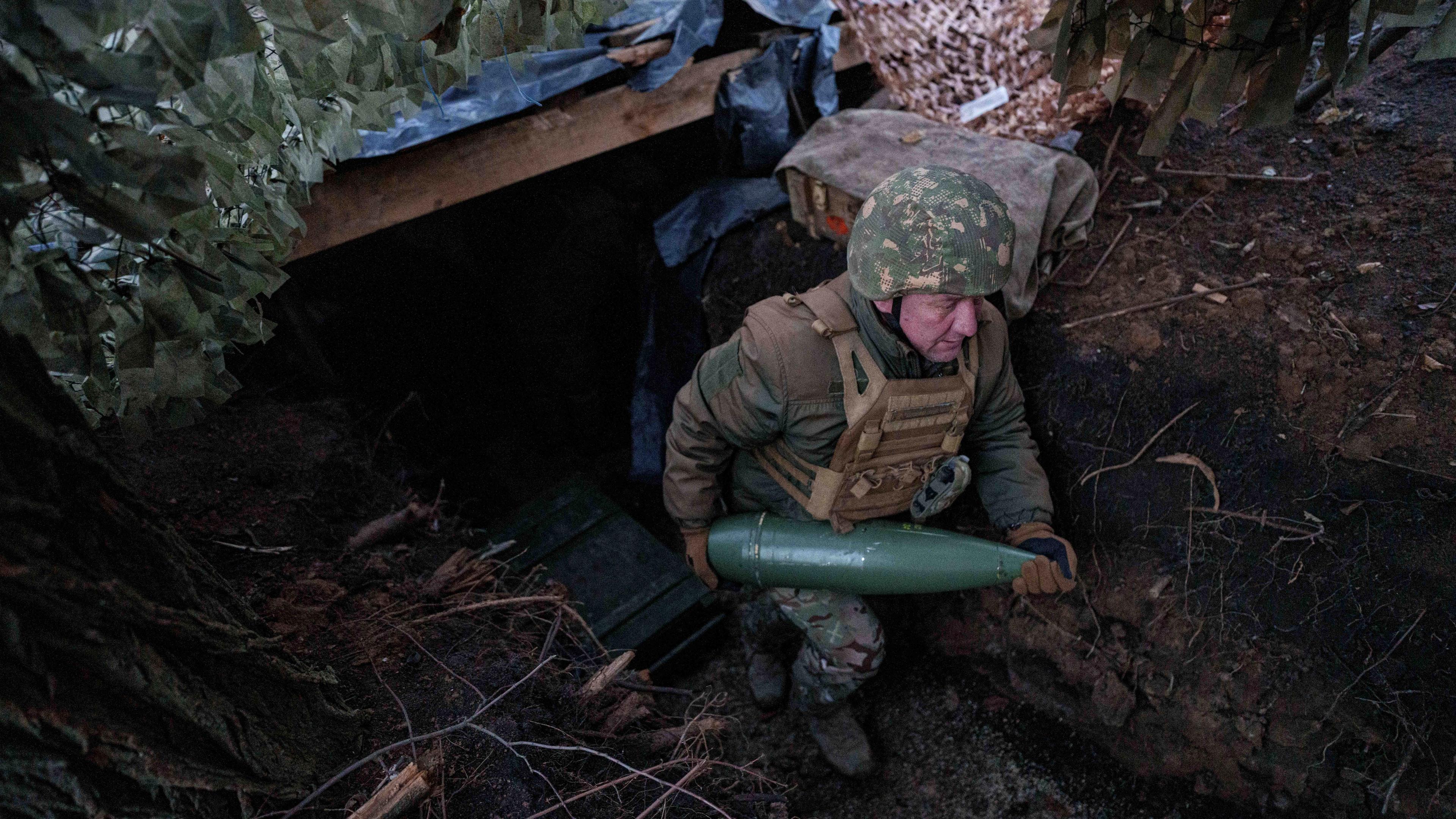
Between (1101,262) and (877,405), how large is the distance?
1.05 metres

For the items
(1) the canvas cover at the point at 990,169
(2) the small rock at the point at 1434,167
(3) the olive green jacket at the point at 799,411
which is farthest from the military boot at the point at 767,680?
(2) the small rock at the point at 1434,167

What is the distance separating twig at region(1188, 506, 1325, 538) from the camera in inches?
75.7

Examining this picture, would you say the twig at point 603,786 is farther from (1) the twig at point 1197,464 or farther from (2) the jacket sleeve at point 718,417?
(1) the twig at point 1197,464

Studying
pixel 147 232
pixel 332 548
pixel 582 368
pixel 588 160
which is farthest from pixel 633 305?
pixel 147 232

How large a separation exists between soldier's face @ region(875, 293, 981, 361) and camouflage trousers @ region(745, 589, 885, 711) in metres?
0.87

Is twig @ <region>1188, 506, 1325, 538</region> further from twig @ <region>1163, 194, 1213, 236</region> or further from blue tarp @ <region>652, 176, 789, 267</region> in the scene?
blue tarp @ <region>652, 176, 789, 267</region>

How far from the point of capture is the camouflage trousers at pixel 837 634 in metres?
2.39

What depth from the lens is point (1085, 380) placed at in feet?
7.61

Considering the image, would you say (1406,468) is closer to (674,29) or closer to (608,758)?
(608,758)

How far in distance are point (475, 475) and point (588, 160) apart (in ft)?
5.69

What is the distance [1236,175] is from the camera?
8.19 ft

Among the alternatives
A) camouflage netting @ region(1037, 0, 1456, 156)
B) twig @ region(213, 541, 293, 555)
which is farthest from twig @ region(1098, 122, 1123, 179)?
twig @ region(213, 541, 293, 555)

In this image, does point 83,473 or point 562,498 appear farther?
point 562,498

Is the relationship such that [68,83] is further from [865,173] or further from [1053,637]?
[1053,637]
